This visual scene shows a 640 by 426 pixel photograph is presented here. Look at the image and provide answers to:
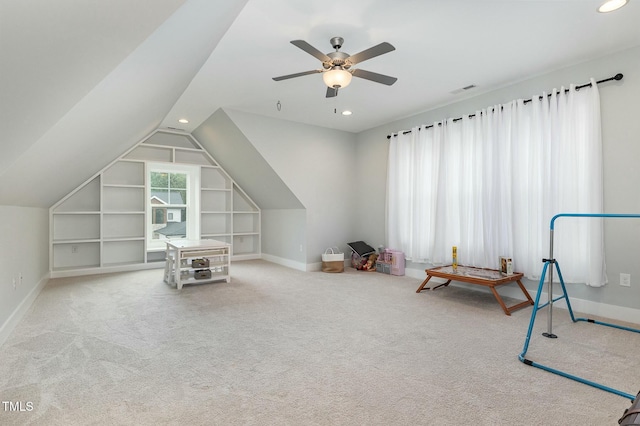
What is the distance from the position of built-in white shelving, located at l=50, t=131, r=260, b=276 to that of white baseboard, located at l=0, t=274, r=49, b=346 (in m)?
1.26

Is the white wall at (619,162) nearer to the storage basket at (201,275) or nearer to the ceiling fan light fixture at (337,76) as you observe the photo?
the ceiling fan light fixture at (337,76)

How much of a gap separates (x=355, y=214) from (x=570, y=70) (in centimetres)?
376

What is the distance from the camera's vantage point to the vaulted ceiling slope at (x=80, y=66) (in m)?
1.15

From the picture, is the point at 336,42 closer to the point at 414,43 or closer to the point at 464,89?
the point at 414,43

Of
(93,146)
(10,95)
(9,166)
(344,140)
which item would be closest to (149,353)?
(9,166)

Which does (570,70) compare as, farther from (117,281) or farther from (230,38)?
(117,281)

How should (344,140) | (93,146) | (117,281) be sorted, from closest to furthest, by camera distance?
(93,146) → (117,281) → (344,140)

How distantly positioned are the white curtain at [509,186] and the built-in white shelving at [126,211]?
375 centimetres

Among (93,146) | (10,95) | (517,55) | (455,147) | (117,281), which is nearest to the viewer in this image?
(10,95)

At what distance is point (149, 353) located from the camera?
2385mm

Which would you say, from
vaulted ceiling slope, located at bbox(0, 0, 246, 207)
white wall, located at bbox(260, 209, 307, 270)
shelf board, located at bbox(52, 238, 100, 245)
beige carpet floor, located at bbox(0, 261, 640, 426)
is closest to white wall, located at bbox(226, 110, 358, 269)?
white wall, located at bbox(260, 209, 307, 270)

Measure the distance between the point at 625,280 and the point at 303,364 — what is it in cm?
320

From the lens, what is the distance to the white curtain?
10.7 feet

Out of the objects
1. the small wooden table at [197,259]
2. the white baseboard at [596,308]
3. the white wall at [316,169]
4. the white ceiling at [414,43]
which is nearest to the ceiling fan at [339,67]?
the white ceiling at [414,43]
